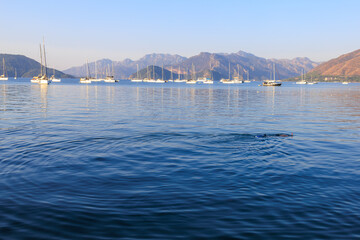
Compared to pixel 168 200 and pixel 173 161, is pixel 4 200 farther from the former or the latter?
pixel 173 161

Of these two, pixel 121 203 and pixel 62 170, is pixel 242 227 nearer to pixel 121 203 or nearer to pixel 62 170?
pixel 121 203

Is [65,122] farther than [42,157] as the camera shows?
Yes

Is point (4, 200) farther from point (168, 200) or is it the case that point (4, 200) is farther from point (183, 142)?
point (183, 142)

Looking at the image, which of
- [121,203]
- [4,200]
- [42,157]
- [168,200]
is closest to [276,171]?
[168,200]

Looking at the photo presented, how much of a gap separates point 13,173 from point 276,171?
13361mm

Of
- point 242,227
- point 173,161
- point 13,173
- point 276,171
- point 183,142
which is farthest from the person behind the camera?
point 183,142

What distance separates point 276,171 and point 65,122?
25.1m

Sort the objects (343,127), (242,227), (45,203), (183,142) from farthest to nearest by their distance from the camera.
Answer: (343,127), (183,142), (45,203), (242,227)

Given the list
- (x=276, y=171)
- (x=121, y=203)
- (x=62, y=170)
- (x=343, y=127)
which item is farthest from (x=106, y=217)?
(x=343, y=127)

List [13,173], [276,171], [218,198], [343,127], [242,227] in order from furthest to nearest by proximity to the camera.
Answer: [343,127]
[276,171]
[13,173]
[218,198]
[242,227]

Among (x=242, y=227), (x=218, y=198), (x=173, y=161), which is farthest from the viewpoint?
(x=173, y=161)

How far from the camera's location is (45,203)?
1081 centimetres

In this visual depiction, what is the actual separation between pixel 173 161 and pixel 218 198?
605cm

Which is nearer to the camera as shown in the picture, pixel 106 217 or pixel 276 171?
pixel 106 217
